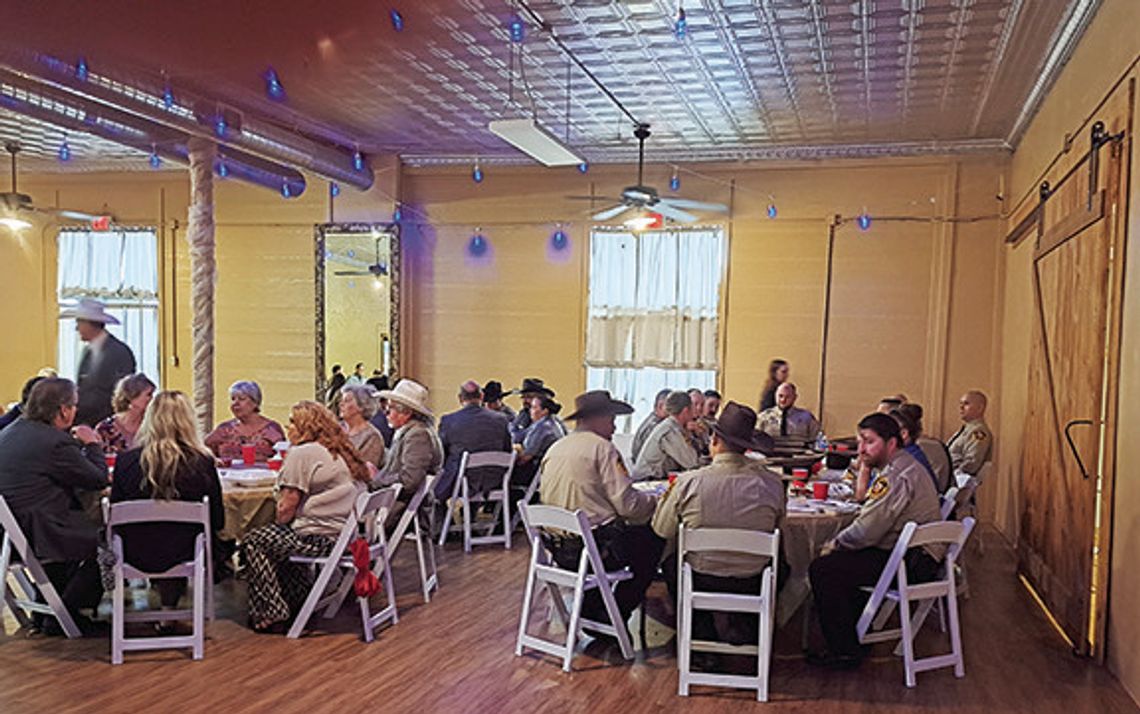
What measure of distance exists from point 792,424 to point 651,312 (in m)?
2.02

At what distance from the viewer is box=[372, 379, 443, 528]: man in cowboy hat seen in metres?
5.43

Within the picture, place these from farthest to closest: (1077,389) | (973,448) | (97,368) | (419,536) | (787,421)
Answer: (787,421) → (973,448) → (97,368) → (419,536) → (1077,389)

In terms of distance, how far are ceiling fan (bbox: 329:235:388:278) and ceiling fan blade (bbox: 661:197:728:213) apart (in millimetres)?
3201

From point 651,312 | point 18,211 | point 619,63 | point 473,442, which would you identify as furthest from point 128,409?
point 18,211

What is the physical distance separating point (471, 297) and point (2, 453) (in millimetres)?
6046

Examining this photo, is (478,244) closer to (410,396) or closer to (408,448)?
(410,396)

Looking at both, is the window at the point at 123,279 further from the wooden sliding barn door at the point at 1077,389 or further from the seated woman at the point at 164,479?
the wooden sliding barn door at the point at 1077,389

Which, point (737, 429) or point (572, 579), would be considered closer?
point (737, 429)

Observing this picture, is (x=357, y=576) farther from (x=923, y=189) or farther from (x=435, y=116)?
(x=923, y=189)

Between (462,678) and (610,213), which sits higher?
(610,213)

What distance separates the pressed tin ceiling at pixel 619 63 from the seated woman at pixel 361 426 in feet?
7.61

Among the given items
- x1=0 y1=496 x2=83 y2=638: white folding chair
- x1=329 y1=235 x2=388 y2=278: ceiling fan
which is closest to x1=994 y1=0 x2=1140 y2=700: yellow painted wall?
x1=0 y1=496 x2=83 y2=638: white folding chair

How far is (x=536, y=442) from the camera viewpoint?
23.2ft

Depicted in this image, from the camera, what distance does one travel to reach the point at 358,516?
437 centimetres
